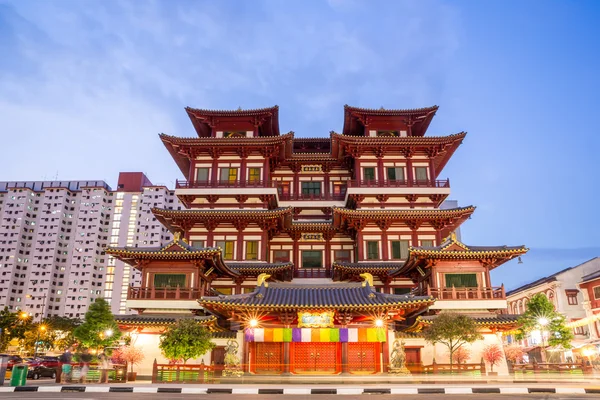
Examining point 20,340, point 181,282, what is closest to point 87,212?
point 20,340

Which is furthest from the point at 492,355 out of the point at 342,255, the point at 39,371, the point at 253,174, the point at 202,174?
the point at 39,371

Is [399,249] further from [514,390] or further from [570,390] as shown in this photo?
[570,390]

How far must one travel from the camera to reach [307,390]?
18.8 m

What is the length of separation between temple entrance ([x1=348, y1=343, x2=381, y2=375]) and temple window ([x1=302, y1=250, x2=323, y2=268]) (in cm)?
1324

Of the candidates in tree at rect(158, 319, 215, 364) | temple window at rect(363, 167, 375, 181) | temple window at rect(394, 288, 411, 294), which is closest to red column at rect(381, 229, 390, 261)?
temple window at rect(394, 288, 411, 294)

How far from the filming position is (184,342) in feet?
75.8

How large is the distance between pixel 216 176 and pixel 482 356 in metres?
24.9

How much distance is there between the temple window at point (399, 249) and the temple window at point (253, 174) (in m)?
13.0

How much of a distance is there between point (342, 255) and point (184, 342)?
60.9 feet

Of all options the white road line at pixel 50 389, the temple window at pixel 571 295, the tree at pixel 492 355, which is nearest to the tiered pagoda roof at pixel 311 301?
the tree at pixel 492 355

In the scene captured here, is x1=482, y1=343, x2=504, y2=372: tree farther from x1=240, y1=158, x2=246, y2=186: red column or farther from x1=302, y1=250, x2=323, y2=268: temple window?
x1=240, y1=158, x2=246, y2=186: red column

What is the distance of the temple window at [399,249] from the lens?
35.9 m

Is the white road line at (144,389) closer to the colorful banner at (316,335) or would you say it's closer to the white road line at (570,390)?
the colorful banner at (316,335)

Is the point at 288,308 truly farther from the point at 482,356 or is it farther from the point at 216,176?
the point at 216,176
